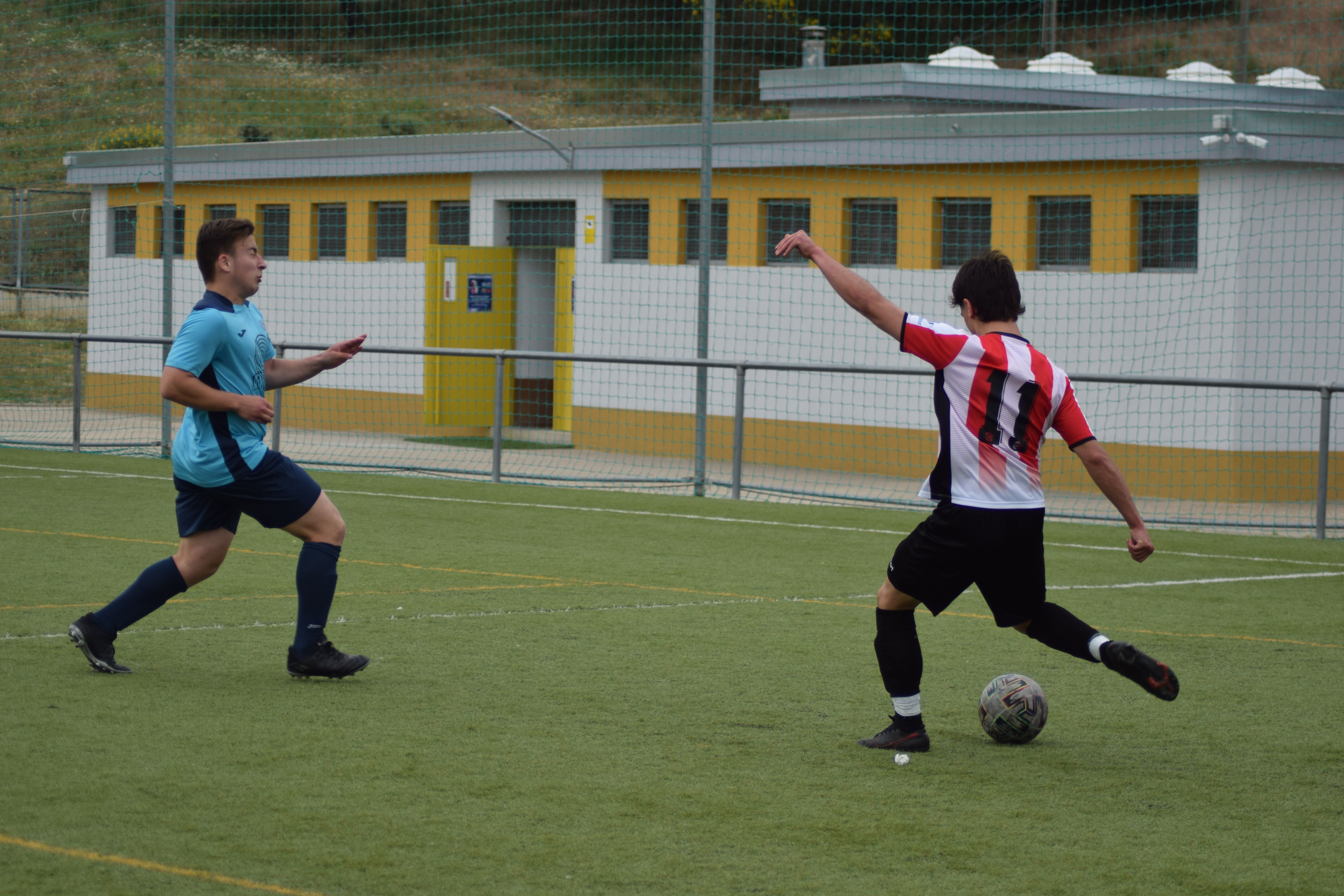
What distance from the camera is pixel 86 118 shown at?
23859mm

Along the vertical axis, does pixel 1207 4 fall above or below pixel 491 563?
above

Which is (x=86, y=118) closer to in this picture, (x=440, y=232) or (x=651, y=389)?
(x=440, y=232)

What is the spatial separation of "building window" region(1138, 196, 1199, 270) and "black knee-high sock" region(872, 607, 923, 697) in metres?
12.2

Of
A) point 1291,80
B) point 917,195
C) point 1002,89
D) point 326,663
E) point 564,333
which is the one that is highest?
point 1291,80

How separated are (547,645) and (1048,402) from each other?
2.74 m

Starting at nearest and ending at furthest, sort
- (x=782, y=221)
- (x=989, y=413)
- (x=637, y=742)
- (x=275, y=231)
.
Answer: (x=989, y=413), (x=637, y=742), (x=782, y=221), (x=275, y=231)

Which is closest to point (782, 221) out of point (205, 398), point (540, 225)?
point (540, 225)

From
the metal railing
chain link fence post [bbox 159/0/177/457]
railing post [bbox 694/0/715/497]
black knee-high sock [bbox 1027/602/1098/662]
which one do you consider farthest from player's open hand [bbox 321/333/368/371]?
chain link fence post [bbox 159/0/177/457]

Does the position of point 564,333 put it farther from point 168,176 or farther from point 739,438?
point 739,438

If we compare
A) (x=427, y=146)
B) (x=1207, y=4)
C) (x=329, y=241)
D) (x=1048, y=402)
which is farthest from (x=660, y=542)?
(x=1207, y=4)

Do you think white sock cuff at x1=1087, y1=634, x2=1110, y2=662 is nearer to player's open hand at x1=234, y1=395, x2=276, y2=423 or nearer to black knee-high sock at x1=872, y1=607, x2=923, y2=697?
black knee-high sock at x1=872, y1=607, x2=923, y2=697

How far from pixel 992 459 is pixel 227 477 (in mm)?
2714

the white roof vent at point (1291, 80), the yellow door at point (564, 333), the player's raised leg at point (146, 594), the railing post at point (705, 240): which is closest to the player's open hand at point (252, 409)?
the player's raised leg at point (146, 594)

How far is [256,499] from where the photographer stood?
6008 millimetres
